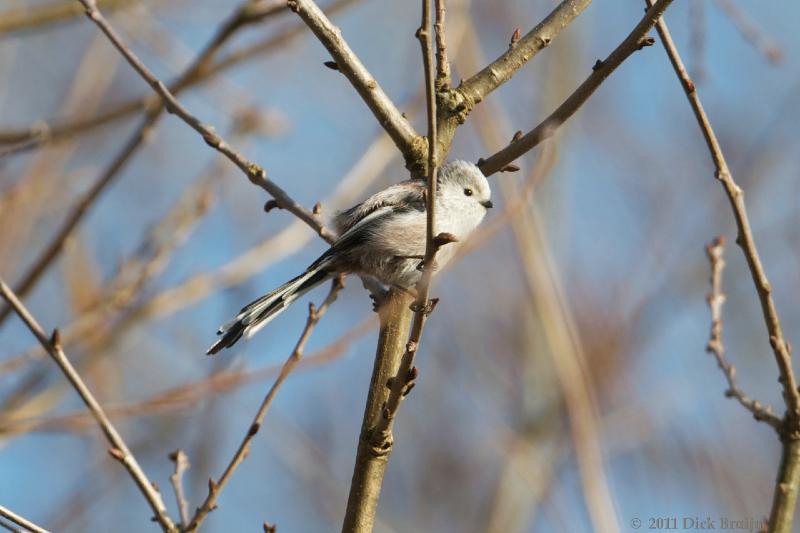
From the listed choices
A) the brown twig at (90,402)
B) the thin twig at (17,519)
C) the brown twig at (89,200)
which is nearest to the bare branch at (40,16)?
the brown twig at (89,200)

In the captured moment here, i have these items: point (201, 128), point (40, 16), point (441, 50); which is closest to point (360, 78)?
point (441, 50)

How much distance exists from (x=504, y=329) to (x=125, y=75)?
3386 mm

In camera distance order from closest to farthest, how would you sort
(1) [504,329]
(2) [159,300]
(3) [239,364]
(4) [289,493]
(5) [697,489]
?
(3) [239,364]
(2) [159,300]
(5) [697,489]
(1) [504,329]
(4) [289,493]

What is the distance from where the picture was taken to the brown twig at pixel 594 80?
1.78 m

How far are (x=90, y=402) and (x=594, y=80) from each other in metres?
1.29

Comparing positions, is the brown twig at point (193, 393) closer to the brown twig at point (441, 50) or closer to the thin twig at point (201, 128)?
the thin twig at point (201, 128)

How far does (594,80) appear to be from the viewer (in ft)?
6.25

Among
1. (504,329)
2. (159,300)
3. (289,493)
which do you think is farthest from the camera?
(289,493)

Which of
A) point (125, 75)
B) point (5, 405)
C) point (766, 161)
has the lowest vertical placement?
point (5, 405)

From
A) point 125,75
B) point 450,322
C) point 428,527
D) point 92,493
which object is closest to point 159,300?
point 92,493

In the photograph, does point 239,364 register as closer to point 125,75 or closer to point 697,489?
point 697,489

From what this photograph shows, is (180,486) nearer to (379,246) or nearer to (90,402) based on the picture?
(90,402)

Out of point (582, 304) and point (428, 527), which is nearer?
point (582, 304)

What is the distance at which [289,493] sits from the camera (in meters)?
5.86
